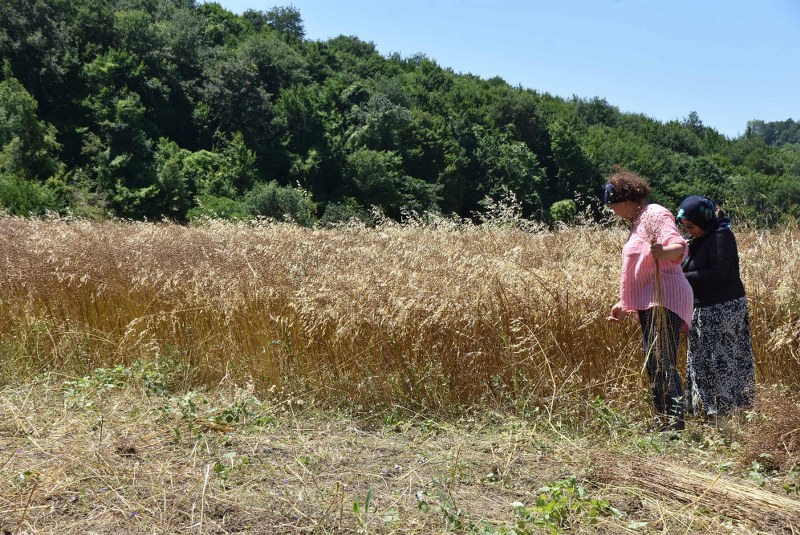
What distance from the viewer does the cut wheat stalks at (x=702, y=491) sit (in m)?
2.61

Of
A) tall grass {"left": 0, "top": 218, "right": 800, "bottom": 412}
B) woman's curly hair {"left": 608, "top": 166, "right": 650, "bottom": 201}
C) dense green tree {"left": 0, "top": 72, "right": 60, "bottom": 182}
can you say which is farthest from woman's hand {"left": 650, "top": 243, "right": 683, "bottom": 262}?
dense green tree {"left": 0, "top": 72, "right": 60, "bottom": 182}

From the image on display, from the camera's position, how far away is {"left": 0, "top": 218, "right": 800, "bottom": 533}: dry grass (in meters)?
2.69

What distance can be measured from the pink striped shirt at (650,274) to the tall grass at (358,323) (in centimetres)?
48

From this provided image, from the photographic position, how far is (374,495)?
282 centimetres

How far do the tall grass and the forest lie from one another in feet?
54.9

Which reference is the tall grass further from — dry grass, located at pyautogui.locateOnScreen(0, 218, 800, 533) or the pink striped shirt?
the pink striped shirt

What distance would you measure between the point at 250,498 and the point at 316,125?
51339 millimetres

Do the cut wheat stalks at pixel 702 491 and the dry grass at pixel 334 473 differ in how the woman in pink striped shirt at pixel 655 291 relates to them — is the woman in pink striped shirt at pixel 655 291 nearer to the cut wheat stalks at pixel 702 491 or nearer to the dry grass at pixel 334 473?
the dry grass at pixel 334 473

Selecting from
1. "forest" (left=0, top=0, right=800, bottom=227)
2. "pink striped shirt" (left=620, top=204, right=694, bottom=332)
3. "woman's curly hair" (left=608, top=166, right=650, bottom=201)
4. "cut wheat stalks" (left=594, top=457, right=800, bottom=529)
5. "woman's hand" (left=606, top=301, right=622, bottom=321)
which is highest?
"forest" (left=0, top=0, right=800, bottom=227)

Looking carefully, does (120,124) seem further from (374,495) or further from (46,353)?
(374,495)

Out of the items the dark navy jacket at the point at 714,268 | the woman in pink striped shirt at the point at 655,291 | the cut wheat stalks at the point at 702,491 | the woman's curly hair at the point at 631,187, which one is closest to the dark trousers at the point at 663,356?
the woman in pink striped shirt at the point at 655,291

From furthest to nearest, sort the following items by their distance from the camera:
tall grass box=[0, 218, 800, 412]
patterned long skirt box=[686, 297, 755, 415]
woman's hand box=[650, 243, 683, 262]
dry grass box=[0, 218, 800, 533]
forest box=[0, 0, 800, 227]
Result: forest box=[0, 0, 800, 227]
tall grass box=[0, 218, 800, 412]
patterned long skirt box=[686, 297, 755, 415]
woman's hand box=[650, 243, 683, 262]
dry grass box=[0, 218, 800, 533]

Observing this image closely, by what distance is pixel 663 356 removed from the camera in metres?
3.83

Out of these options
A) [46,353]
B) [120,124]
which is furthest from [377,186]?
[46,353]
